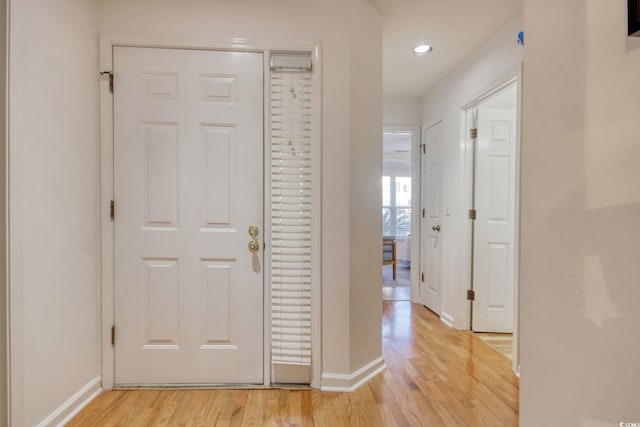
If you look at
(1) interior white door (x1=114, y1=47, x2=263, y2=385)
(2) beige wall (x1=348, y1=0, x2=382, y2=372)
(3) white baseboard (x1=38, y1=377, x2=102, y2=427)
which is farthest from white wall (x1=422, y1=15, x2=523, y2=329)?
(3) white baseboard (x1=38, y1=377, x2=102, y2=427)

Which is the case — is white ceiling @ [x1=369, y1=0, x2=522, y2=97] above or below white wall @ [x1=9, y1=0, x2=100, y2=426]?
above

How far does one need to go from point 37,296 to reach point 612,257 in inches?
84.3

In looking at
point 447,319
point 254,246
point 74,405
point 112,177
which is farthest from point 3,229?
point 447,319

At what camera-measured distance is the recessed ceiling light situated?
9.00ft

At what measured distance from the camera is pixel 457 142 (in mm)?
3084

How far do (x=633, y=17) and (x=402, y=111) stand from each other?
11.3 ft

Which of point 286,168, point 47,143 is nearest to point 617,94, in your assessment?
point 286,168

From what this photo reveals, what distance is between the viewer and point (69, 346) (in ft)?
5.60

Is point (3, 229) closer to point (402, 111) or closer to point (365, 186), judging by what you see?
point (365, 186)

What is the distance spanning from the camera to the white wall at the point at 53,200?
4.66ft

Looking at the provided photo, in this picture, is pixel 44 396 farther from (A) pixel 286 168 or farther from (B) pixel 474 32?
(B) pixel 474 32

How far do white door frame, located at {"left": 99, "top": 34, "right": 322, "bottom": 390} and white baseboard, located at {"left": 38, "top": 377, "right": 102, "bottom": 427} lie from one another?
64 mm

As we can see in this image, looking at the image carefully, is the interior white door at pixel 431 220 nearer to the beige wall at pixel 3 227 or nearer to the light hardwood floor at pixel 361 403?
the light hardwood floor at pixel 361 403

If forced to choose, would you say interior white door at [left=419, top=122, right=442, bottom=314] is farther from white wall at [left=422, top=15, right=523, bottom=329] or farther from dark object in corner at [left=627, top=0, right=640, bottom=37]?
dark object in corner at [left=627, top=0, right=640, bottom=37]
